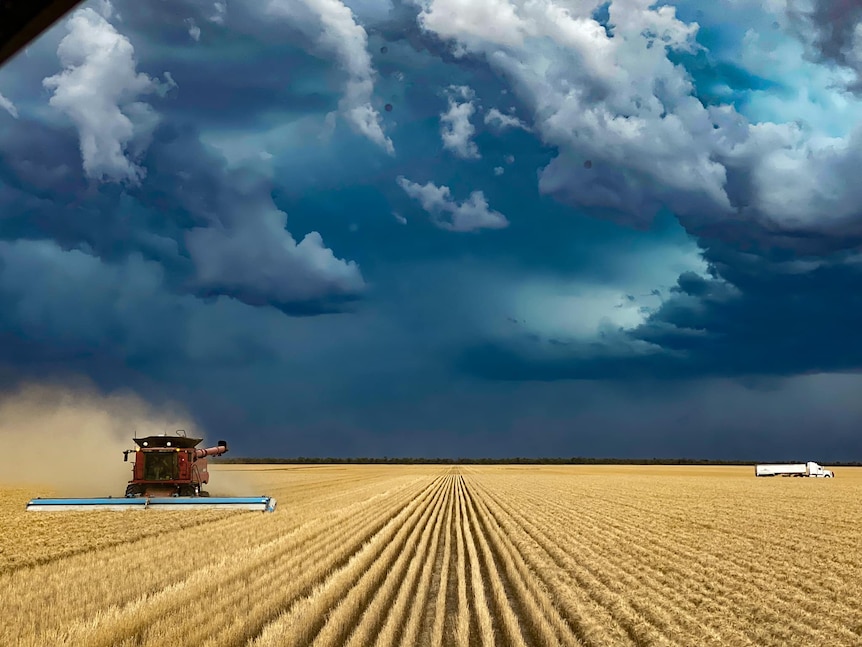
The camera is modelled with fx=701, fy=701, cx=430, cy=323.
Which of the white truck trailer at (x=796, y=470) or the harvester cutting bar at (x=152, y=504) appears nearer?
the harvester cutting bar at (x=152, y=504)

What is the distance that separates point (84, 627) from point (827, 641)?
344 inches

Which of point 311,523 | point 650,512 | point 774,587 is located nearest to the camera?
point 774,587

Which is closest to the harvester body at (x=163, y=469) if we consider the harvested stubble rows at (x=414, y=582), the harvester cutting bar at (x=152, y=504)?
the harvester cutting bar at (x=152, y=504)

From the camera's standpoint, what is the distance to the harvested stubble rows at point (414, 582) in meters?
8.25

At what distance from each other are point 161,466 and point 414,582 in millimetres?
17271

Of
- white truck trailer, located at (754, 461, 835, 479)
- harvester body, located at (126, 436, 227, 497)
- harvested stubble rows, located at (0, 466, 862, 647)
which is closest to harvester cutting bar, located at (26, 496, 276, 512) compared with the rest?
harvested stubble rows, located at (0, 466, 862, 647)

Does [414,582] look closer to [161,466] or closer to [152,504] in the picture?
[152,504]

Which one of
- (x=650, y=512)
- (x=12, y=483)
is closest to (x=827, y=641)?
(x=650, y=512)

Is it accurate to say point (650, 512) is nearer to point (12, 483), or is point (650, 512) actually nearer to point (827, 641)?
point (827, 641)

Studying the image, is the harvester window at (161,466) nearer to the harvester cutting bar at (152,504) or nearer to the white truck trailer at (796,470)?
the harvester cutting bar at (152,504)

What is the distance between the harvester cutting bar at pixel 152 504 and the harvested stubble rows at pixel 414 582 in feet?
4.70

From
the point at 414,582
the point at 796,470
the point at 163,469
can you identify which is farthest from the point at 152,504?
the point at 796,470

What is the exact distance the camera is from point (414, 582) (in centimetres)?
1147

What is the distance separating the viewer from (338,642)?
770 centimetres
